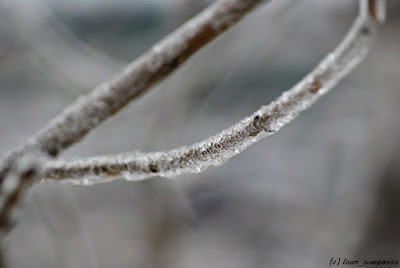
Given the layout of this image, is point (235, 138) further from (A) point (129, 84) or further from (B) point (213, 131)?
(B) point (213, 131)

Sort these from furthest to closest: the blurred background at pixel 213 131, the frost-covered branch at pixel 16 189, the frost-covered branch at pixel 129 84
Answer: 1. the blurred background at pixel 213 131
2. the frost-covered branch at pixel 129 84
3. the frost-covered branch at pixel 16 189

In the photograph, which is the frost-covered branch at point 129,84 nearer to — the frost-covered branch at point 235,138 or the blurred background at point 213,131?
the frost-covered branch at point 235,138

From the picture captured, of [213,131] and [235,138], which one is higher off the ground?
[213,131]

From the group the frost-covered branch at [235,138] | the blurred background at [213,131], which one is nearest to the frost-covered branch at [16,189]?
the frost-covered branch at [235,138]

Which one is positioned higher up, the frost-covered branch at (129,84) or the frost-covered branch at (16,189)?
the frost-covered branch at (129,84)

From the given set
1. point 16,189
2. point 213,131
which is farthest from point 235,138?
point 213,131
